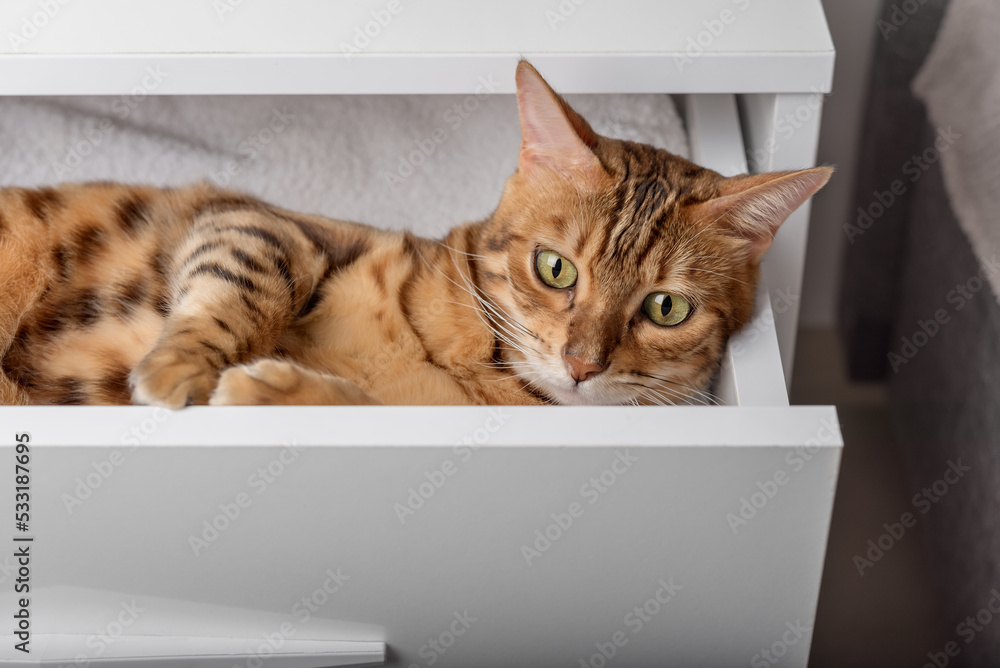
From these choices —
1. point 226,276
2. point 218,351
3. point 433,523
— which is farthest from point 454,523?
point 226,276

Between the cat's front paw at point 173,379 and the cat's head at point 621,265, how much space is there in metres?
0.39

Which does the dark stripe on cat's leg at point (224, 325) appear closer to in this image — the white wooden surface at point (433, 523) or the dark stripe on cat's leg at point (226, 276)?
the dark stripe on cat's leg at point (226, 276)

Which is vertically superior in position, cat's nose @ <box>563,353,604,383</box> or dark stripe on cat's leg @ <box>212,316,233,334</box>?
dark stripe on cat's leg @ <box>212,316,233,334</box>

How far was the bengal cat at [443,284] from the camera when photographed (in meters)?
1.06

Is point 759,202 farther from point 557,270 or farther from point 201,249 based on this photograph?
point 201,249

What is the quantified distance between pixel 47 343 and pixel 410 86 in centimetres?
60

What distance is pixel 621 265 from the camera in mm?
1068

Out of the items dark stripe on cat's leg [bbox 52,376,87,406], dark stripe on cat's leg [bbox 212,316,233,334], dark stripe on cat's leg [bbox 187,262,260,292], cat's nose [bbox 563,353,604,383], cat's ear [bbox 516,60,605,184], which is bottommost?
dark stripe on cat's leg [bbox 52,376,87,406]

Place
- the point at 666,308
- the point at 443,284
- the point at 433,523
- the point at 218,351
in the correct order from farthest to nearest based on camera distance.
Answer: the point at 443,284, the point at 666,308, the point at 218,351, the point at 433,523

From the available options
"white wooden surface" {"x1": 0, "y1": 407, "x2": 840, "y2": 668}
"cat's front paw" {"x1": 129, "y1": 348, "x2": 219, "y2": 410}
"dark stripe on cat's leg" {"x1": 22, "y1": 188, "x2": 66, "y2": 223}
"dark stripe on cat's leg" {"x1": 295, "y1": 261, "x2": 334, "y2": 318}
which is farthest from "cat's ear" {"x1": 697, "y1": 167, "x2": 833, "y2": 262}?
"dark stripe on cat's leg" {"x1": 22, "y1": 188, "x2": 66, "y2": 223}

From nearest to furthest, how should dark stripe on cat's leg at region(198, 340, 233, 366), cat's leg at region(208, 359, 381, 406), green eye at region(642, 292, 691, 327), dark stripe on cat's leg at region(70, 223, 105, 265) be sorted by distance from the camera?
cat's leg at region(208, 359, 381, 406) → dark stripe on cat's leg at region(198, 340, 233, 366) → green eye at region(642, 292, 691, 327) → dark stripe on cat's leg at region(70, 223, 105, 265)

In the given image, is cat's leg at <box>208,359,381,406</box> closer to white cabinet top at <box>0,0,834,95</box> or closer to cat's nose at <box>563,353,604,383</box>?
cat's nose at <box>563,353,604,383</box>

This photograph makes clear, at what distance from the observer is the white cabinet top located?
3.66 ft

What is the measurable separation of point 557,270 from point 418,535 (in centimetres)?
44
